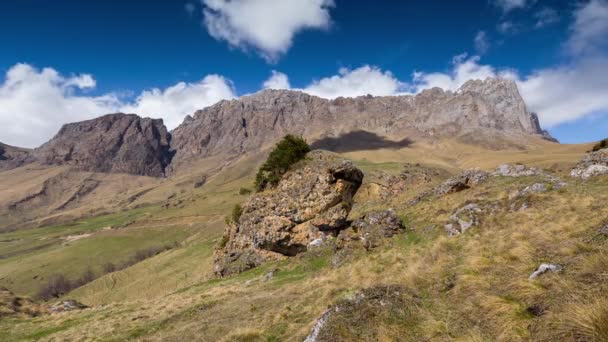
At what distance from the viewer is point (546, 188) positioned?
22984mm

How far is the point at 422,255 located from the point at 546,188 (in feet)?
39.1

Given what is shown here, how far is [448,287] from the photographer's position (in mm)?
11242

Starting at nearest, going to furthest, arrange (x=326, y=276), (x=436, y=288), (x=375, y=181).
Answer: (x=436, y=288)
(x=326, y=276)
(x=375, y=181)

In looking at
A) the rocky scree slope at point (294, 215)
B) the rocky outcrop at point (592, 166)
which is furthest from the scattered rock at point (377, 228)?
the rocky outcrop at point (592, 166)

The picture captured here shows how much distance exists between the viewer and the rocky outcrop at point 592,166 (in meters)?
26.5

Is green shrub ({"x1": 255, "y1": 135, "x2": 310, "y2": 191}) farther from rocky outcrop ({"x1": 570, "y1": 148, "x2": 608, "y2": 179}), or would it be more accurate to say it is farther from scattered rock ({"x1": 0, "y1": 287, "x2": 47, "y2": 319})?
scattered rock ({"x1": 0, "y1": 287, "x2": 47, "y2": 319})

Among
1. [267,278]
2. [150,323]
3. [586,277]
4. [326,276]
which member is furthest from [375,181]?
[586,277]

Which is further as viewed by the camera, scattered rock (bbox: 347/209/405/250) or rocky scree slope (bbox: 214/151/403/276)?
rocky scree slope (bbox: 214/151/403/276)

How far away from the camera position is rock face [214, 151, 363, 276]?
37594 millimetres

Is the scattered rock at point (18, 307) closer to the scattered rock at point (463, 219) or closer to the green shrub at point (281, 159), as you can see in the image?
the green shrub at point (281, 159)

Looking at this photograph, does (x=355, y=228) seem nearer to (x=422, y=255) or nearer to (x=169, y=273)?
(x=422, y=255)

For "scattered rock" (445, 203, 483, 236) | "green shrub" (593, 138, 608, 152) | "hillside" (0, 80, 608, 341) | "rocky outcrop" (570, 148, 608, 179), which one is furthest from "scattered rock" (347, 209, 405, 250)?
"green shrub" (593, 138, 608, 152)

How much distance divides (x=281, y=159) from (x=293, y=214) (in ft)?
27.2

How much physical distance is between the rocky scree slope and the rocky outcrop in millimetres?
20347
